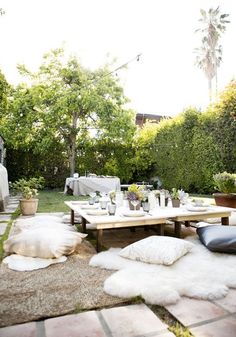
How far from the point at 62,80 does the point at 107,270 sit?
956cm

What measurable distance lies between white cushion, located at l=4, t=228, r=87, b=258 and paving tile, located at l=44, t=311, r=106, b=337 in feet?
3.68

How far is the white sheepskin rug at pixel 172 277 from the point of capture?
6.24 ft

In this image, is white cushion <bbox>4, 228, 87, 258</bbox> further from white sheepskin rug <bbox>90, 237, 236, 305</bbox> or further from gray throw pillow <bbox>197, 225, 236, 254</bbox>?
gray throw pillow <bbox>197, 225, 236, 254</bbox>

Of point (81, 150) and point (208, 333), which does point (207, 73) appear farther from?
point (208, 333)

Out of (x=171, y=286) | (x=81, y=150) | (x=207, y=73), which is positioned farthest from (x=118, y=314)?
(x=207, y=73)

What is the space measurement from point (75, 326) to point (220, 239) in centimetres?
173

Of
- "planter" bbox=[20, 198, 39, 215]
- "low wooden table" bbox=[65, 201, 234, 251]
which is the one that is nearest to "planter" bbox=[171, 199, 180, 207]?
"low wooden table" bbox=[65, 201, 234, 251]

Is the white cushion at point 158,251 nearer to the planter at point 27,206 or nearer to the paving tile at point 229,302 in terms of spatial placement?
the paving tile at point 229,302

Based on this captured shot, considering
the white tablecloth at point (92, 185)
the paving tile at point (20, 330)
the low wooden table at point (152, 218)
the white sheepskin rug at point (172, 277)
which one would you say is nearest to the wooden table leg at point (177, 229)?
the low wooden table at point (152, 218)

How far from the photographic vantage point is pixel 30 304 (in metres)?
1.83

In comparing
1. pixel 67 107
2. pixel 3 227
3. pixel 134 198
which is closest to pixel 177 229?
pixel 134 198

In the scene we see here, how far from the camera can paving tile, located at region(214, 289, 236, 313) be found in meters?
1.76

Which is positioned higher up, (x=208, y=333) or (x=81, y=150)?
(x=81, y=150)

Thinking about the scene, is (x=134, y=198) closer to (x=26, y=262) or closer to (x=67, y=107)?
(x=26, y=262)
